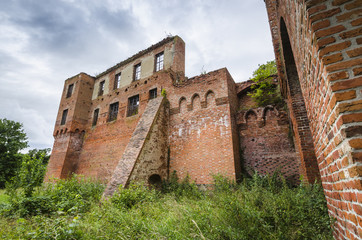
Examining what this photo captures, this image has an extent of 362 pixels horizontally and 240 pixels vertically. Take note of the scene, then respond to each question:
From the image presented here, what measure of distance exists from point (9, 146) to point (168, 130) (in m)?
22.3

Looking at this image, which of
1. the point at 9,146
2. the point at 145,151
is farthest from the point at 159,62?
the point at 9,146

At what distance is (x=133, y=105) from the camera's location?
12.9m

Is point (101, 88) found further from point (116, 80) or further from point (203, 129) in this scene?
point (203, 129)

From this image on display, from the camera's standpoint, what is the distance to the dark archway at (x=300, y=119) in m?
4.75

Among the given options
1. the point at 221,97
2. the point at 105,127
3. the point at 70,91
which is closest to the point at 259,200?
the point at 221,97

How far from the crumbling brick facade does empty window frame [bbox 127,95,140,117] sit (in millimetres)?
76

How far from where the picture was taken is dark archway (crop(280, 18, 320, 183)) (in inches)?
187

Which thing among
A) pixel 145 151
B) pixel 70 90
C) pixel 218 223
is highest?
pixel 70 90

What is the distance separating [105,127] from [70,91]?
6.51m

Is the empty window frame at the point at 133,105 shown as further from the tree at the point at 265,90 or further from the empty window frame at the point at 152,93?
the tree at the point at 265,90

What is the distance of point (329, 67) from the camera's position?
62.1 inches

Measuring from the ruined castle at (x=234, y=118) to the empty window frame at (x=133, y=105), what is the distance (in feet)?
0.27

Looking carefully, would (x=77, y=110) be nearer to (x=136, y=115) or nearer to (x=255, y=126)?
(x=136, y=115)

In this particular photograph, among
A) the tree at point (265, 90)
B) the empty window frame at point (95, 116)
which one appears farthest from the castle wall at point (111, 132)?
the tree at point (265, 90)
